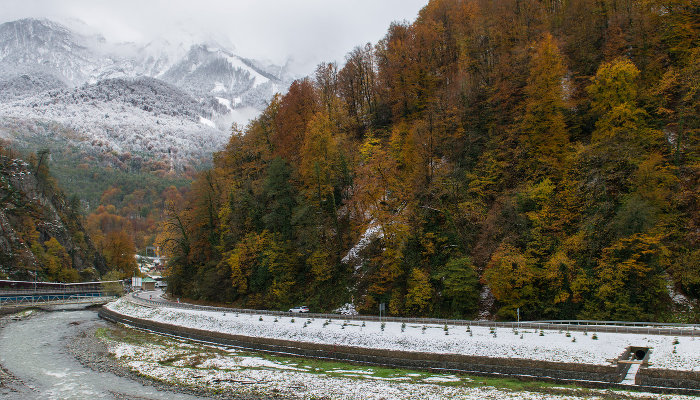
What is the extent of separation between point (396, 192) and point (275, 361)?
1955 centimetres

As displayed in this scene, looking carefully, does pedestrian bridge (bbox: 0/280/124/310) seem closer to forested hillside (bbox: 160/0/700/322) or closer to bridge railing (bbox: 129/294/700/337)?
forested hillside (bbox: 160/0/700/322)

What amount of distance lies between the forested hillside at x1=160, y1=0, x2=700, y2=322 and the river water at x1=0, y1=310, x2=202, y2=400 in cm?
1797

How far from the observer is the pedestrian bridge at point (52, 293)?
6462cm

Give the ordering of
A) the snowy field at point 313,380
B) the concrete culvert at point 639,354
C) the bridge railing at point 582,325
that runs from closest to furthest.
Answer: the snowy field at point 313,380 → the concrete culvert at point 639,354 → the bridge railing at point 582,325

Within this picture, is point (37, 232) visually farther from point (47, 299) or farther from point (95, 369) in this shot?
point (95, 369)

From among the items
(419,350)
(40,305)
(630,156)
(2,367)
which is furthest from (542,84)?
(40,305)

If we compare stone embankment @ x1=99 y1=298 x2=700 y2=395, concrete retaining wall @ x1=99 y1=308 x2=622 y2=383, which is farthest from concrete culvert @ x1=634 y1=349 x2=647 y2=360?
concrete retaining wall @ x1=99 y1=308 x2=622 y2=383

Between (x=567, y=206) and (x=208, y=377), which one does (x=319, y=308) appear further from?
(x=567, y=206)

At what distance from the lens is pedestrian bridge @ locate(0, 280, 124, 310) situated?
2544 inches

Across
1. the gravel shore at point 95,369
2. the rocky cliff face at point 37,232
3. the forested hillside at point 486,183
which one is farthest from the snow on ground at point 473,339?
the rocky cliff face at point 37,232

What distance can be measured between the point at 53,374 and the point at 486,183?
36.6 meters

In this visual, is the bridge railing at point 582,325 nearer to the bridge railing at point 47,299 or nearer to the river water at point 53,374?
the river water at point 53,374

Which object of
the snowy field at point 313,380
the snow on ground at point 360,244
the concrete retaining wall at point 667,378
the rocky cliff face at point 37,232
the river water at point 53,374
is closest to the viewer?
the concrete retaining wall at point 667,378

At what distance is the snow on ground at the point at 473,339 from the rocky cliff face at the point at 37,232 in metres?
54.9
